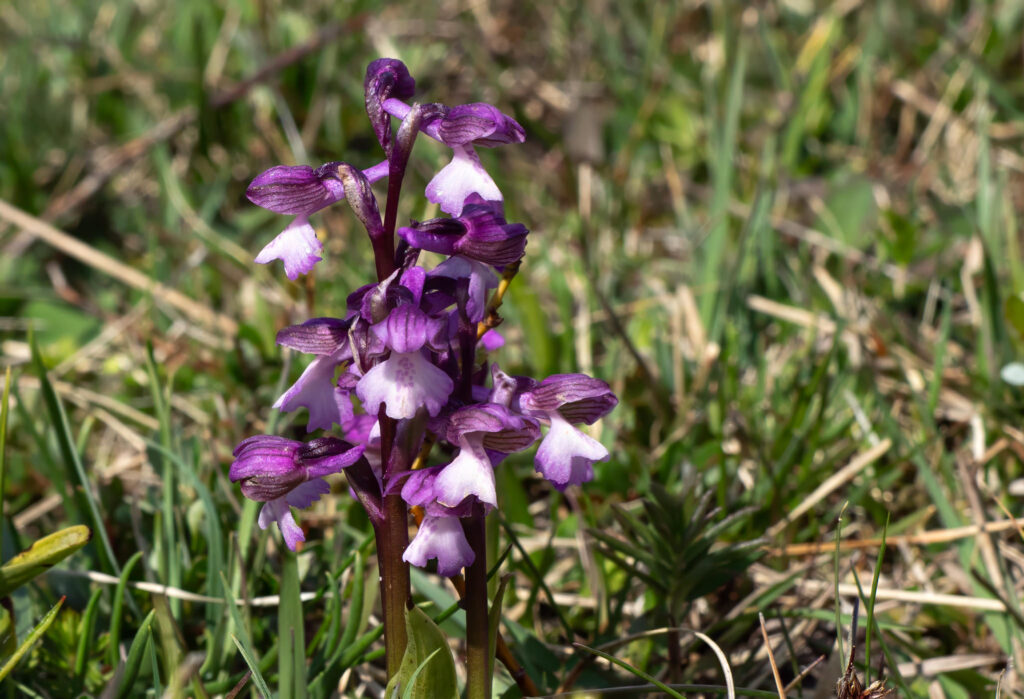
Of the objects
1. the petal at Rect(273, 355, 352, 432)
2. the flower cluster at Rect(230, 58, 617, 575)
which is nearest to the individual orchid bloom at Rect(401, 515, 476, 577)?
the flower cluster at Rect(230, 58, 617, 575)

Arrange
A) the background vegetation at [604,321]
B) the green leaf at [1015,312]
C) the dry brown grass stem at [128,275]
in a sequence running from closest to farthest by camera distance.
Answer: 1. the background vegetation at [604,321]
2. the green leaf at [1015,312]
3. the dry brown grass stem at [128,275]

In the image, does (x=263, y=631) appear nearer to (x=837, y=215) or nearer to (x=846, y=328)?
(x=846, y=328)

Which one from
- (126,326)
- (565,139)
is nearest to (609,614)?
(126,326)

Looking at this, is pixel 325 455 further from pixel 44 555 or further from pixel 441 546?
pixel 44 555

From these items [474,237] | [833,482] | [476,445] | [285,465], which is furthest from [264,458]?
[833,482]

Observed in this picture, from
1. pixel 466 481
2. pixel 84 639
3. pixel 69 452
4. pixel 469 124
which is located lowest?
pixel 84 639

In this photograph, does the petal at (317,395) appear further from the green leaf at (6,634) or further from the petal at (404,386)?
the green leaf at (6,634)

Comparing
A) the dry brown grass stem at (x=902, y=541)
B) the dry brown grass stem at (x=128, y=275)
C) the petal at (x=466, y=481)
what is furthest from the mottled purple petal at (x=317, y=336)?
the dry brown grass stem at (x=128, y=275)
